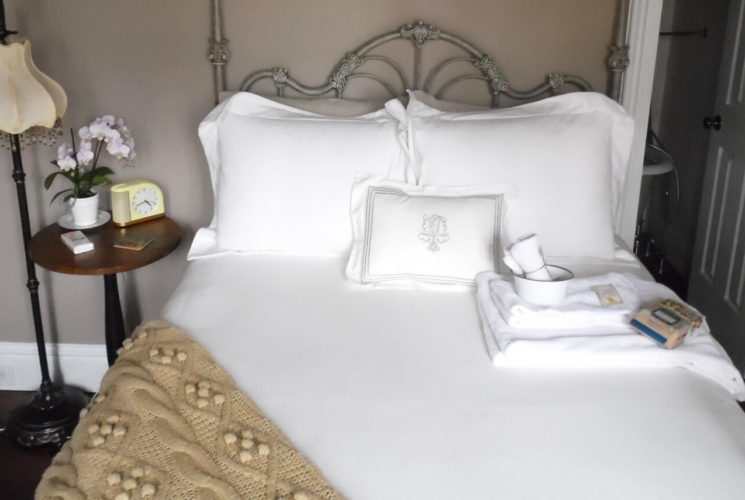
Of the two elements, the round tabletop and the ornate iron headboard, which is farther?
the ornate iron headboard

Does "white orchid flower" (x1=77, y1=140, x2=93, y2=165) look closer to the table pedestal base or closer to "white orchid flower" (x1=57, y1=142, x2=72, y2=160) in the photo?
"white orchid flower" (x1=57, y1=142, x2=72, y2=160)

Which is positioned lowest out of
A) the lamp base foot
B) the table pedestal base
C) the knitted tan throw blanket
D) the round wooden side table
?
the lamp base foot

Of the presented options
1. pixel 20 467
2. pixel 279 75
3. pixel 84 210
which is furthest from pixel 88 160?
pixel 20 467

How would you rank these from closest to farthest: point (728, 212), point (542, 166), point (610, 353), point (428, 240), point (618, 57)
A: point (610, 353) < point (428, 240) < point (542, 166) < point (618, 57) < point (728, 212)

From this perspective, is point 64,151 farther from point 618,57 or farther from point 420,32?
point 618,57

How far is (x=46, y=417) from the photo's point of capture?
2559mm

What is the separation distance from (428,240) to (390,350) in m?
0.43

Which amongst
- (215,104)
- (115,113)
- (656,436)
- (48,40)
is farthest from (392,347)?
(48,40)

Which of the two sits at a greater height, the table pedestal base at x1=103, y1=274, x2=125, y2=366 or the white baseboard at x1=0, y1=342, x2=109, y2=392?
the table pedestal base at x1=103, y1=274, x2=125, y2=366

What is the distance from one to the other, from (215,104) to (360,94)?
501 mm

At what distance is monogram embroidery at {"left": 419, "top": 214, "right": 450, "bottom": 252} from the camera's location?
2074mm

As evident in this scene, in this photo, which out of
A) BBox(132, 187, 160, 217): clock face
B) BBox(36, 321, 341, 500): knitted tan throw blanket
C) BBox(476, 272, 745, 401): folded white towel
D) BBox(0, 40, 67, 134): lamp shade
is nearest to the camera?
BBox(36, 321, 341, 500): knitted tan throw blanket

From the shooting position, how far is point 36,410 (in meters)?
2.58

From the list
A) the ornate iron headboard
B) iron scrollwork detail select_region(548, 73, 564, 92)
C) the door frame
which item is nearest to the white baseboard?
the ornate iron headboard
